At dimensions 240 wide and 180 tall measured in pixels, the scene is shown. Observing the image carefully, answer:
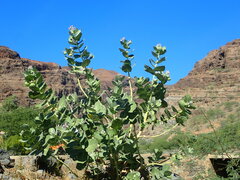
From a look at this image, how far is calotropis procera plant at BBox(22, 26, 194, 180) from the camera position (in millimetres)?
3092

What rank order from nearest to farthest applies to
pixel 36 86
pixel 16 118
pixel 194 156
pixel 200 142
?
pixel 36 86 → pixel 194 156 → pixel 200 142 → pixel 16 118

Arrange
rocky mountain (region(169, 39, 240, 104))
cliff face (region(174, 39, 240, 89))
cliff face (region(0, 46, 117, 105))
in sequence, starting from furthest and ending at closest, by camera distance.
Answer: cliff face (region(0, 46, 117, 105)) → cliff face (region(174, 39, 240, 89)) → rocky mountain (region(169, 39, 240, 104))

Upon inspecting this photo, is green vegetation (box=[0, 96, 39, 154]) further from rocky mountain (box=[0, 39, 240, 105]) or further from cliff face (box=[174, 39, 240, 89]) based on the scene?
cliff face (box=[174, 39, 240, 89])

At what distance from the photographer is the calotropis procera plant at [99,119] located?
10.1 feet

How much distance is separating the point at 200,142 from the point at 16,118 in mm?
8838

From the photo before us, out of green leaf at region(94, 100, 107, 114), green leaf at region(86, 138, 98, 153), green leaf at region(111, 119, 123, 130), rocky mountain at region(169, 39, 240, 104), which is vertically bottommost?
green leaf at region(86, 138, 98, 153)

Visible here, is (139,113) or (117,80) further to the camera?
(117,80)

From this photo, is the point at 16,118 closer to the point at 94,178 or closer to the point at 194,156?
the point at 194,156

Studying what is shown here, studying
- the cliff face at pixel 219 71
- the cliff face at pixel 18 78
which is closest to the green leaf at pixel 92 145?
the cliff face at pixel 219 71

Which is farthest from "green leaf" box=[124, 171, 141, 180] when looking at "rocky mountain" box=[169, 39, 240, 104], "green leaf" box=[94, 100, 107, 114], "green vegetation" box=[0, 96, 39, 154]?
"rocky mountain" box=[169, 39, 240, 104]

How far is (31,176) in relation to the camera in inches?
178

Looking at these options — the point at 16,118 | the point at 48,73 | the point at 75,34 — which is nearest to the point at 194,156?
the point at 75,34

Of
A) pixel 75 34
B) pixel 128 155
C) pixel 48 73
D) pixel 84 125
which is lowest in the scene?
pixel 128 155

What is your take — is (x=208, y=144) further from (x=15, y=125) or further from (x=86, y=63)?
(x=15, y=125)
